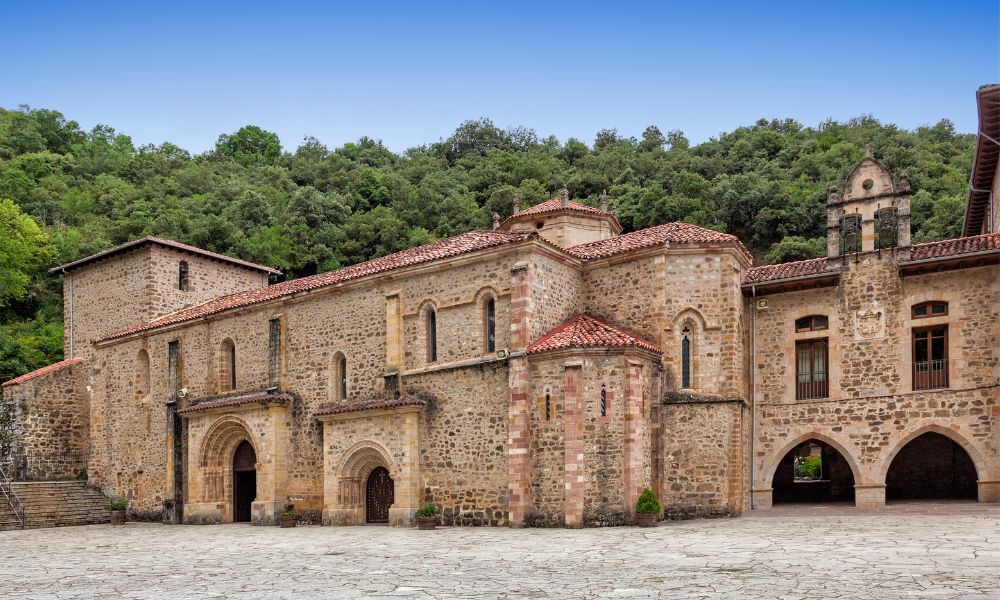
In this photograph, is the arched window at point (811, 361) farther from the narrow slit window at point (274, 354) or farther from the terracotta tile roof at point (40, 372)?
the terracotta tile roof at point (40, 372)

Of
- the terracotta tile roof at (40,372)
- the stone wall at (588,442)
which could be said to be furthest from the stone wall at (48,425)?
the stone wall at (588,442)

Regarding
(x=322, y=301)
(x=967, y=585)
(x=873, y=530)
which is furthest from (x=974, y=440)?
(x=322, y=301)

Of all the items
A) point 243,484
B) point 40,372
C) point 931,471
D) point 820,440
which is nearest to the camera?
point 820,440

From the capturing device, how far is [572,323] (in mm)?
22859

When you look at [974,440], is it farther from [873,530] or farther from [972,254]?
[873,530]

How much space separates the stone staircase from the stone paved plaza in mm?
8383

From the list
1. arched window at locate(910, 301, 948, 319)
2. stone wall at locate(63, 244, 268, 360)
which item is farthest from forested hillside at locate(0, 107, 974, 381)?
arched window at locate(910, 301, 948, 319)

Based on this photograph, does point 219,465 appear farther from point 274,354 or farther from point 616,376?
point 616,376

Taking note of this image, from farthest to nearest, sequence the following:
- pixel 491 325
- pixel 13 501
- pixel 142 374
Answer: pixel 142 374, pixel 13 501, pixel 491 325

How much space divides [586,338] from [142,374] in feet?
62.5

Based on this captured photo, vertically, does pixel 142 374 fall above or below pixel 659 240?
below

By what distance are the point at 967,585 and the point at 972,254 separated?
13.4 metres

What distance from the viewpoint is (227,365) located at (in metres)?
29.7

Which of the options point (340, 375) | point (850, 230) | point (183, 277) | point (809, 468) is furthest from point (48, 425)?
point (809, 468)
